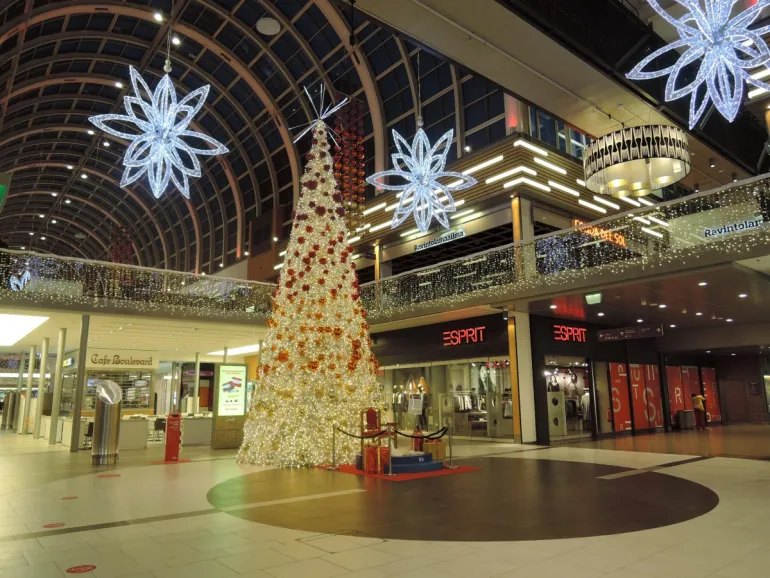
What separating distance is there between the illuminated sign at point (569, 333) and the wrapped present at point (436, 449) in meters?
7.21

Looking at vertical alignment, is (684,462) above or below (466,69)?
below

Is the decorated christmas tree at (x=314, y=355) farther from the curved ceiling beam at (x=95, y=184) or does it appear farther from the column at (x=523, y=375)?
the curved ceiling beam at (x=95, y=184)

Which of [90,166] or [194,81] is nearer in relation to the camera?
[194,81]

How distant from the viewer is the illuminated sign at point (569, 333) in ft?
52.9

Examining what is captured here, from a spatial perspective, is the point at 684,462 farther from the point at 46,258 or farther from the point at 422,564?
the point at 46,258

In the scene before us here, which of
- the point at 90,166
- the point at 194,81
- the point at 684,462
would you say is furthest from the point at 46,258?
the point at 90,166

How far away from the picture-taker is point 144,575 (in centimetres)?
384

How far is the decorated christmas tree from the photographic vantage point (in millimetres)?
10195

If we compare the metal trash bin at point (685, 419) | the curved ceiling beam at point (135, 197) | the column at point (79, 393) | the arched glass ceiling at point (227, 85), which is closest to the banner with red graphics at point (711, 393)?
the metal trash bin at point (685, 419)

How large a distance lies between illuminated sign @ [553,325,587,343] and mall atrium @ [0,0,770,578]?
6cm

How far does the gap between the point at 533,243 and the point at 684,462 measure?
605cm

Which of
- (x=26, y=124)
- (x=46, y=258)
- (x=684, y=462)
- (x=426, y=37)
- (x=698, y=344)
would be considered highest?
(x=26, y=124)

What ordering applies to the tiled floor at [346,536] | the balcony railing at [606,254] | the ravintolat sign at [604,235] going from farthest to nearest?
1. the ravintolat sign at [604,235]
2. the balcony railing at [606,254]
3. the tiled floor at [346,536]

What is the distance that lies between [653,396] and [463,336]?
7767 mm
